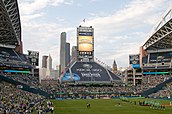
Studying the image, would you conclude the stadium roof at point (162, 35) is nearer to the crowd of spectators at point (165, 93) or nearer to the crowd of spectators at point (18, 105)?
the crowd of spectators at point (165, 93)

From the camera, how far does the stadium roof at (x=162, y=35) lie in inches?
2991

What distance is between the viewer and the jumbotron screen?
12488 centimetres

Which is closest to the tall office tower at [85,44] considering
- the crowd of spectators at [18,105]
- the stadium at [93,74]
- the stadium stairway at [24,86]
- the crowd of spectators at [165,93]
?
the stadium at [93,74]

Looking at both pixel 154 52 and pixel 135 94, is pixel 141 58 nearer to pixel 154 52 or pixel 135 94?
pixel 154 52

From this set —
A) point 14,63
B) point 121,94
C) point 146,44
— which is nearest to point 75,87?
point 121,94

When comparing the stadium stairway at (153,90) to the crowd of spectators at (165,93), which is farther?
the stadium stairway at (153,90)

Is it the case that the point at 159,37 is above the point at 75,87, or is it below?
above

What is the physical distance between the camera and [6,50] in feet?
335

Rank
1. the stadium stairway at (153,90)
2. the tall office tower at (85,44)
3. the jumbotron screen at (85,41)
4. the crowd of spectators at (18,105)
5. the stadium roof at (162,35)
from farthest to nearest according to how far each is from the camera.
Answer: the tall office tower at (85,44) < the jumbotron screen at (85,41) < the stadium stairway at (153,90) < the stadium roof at (162,35) < the crowd of spectators at (18,105)

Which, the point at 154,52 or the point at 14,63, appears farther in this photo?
the point at 154,52

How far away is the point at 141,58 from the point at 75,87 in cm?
3604

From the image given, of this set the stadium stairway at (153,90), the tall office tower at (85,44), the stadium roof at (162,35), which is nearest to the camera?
the stadium roof at (162,35)

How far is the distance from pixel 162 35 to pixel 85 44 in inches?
1724

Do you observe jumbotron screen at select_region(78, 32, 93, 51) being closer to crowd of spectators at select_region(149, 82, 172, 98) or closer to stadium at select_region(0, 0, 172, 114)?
stadium at select_region(0, 0, 172, 114)
